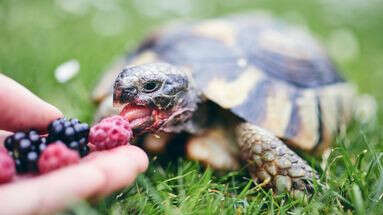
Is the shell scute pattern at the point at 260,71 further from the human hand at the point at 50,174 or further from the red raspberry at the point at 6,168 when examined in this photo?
the red raspberry at the point at 6,168

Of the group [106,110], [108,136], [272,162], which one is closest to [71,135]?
[108,136]

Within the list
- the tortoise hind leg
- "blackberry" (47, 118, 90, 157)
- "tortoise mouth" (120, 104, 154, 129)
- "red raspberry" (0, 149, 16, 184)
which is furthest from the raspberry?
the tortoise hind leg

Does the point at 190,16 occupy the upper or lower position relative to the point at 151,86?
lower

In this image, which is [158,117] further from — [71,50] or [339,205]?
[71,50]

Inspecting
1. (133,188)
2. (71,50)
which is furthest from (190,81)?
(71,50)

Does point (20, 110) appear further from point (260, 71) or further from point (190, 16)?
point (190, 16)

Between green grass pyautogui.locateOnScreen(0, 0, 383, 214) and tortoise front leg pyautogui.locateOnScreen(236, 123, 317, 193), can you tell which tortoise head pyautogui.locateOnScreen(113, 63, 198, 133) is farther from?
tortoise front leg pyautogui.locateOnScreen(236, 123, 317, 193)

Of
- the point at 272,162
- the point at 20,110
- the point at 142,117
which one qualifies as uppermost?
the point at 20,110
